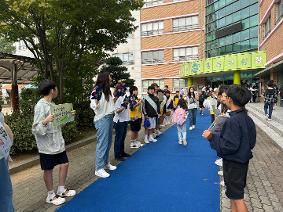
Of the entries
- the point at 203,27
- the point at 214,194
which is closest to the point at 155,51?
the point at 203,27

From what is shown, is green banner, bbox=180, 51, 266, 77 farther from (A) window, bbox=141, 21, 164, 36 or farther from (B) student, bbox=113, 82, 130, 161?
(B) student, bbox=113, 82, 130, 161

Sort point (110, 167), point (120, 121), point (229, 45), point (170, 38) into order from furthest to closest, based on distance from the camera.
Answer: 1. point (170, 38)
2. point (229, 45)
3. point (120, 121)
4. point (110, 167)

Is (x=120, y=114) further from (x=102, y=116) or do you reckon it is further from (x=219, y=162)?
(x=219, y=162)

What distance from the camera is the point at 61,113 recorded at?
5125 millimetres

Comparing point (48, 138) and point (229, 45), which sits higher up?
point (229, 45)

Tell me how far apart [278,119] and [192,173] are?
7.79 metres

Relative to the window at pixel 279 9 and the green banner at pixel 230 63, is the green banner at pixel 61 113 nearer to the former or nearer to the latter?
the window at pixel 279 9

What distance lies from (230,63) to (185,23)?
13.3 meters

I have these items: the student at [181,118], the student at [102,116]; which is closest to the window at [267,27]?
the student at [181,118]

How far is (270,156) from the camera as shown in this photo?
791cm

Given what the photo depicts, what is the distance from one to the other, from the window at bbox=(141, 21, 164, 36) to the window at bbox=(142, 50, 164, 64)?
2.55m

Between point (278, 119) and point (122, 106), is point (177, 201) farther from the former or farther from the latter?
point (278, 119)

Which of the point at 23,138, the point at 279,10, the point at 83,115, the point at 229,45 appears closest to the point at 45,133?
the point at 23,138

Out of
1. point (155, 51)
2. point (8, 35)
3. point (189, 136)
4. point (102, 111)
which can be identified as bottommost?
point (189, 136)
